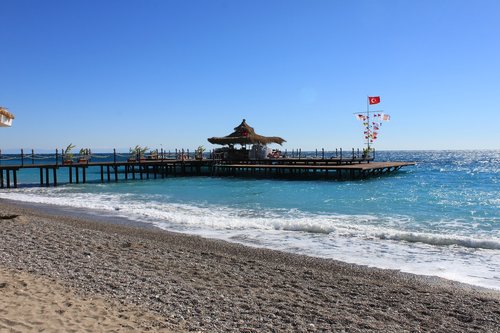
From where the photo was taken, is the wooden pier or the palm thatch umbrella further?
the wooden pier

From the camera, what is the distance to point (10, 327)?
4.16m

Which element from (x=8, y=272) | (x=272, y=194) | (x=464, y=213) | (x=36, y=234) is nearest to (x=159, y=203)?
(x=272, y=194)

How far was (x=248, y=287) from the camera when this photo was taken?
19.8ft

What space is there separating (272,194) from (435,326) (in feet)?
58.6

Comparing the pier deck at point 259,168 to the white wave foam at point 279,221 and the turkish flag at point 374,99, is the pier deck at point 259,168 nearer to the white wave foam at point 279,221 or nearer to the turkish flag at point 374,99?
the turkish flag at point 374,99

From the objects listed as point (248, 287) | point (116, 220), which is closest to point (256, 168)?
point (116, 220)

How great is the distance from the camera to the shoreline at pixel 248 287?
4.81m

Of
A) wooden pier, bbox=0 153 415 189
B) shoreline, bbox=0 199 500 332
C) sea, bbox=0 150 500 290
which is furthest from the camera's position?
wooden pier, bbox=0 153 415 189

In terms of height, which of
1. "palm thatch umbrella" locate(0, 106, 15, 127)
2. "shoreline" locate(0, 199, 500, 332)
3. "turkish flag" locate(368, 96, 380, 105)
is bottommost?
"shoreline" locate(0, 199, 500, 332)

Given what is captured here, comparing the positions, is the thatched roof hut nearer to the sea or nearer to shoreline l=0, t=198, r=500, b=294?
the sea

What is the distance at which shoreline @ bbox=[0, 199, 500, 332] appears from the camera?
4.81m

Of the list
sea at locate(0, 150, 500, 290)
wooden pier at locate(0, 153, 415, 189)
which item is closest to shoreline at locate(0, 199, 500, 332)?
sea at locate(0, 150, 500, 290)

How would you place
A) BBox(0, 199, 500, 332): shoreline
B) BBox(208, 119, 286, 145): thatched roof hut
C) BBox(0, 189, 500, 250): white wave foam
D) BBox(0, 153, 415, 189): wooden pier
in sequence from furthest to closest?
BBox(208, 119, 286, 145): thatched roof hut
BBox(0, 153, 415, 189): wooden pier
BBox(0, 189, 500, 250): white wave foam
BBox(0, 199, 500, 332): shoreline

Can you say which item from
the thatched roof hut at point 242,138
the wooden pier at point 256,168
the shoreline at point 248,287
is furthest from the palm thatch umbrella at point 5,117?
the thatched roof hut at point 242,138
